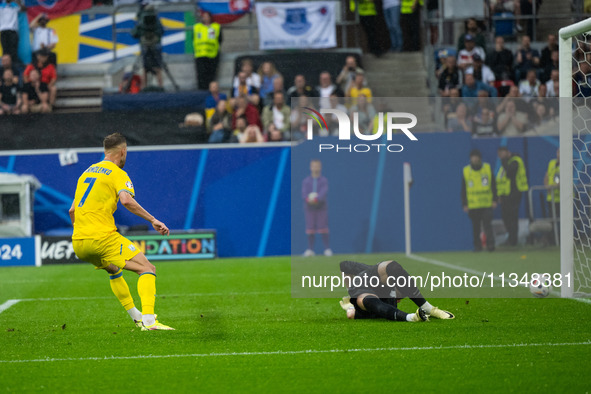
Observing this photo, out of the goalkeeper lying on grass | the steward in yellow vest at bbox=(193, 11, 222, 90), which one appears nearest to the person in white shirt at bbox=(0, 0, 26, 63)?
the steward in yellow vest at bbox=(193, 11, 222, 90)

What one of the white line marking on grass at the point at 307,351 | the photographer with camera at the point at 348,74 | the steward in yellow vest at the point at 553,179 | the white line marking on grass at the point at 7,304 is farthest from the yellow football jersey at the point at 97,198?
the photographer with camera at the point at 348,74

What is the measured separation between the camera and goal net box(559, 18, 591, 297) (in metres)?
9.95

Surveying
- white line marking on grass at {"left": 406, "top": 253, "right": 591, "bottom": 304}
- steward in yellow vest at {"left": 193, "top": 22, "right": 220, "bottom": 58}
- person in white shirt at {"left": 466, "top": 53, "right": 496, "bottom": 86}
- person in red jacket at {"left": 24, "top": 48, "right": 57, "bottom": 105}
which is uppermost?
steward in yellow vest at {"left": 193, "top": 22, "right": 220, "bottom": 58}

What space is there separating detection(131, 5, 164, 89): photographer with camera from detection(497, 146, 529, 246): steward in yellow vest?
11.7 metres

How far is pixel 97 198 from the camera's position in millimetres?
8141

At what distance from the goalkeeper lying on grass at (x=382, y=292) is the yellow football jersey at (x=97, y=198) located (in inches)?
91.1

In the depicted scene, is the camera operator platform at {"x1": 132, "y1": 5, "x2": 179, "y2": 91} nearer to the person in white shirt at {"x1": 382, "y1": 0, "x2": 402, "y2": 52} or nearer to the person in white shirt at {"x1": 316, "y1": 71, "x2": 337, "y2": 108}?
the person in white shirt at {"x1": 316, "y1": 71, "x2": 337, "y2": 108}

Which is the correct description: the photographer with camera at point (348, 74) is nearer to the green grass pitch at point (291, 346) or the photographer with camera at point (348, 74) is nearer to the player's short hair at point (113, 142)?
the green grass pitch at point (291, 346)

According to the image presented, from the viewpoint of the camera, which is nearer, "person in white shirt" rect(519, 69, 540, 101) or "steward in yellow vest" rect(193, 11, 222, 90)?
"person in white shirt" rect(519, 69, 540, 101)

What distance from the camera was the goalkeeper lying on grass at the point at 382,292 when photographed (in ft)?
27.3

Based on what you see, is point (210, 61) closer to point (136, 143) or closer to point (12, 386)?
point (136, 143)

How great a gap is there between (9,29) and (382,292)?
1573 centimetres

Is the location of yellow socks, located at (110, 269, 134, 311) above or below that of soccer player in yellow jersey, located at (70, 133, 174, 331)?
below

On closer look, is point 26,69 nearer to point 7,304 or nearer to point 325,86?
point 325,86
